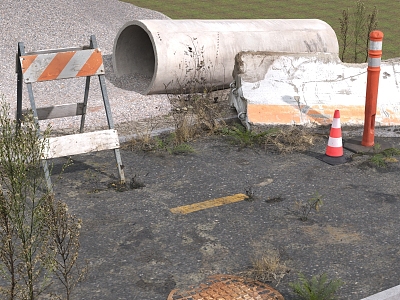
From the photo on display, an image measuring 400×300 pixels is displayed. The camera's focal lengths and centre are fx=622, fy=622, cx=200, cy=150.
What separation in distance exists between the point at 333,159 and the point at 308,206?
1387mm

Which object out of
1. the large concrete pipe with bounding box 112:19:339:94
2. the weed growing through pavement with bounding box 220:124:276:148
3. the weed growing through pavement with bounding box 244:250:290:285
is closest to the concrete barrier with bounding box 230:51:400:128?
the weed growing through pavement with bounding box 220:124:276:148

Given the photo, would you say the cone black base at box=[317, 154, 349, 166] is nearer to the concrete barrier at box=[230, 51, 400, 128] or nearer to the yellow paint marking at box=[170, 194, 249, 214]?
the concrete barrier at box=[230, 51, 400, 128]

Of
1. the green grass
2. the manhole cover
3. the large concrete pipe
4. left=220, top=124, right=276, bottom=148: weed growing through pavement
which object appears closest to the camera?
the manhole cover

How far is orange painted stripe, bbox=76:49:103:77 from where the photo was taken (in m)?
6.46

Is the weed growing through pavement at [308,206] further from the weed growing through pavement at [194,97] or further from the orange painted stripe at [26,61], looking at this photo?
the orange painted stripe at [26,61]

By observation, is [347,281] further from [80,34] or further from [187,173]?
[80,34]

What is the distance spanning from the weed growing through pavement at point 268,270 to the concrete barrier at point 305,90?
10.7 ft

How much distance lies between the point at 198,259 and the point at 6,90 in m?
5.91

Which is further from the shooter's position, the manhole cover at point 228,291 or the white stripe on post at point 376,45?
the white stripe on post at point 376,45

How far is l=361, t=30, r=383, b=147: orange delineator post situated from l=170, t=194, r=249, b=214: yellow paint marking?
216 centimetres

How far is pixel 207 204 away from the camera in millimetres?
6199

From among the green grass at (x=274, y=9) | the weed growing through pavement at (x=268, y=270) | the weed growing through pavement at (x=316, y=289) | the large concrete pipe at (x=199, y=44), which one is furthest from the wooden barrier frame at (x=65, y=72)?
the green grass at (x=274, y=9)

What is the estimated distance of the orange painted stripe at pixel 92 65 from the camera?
21.2ft

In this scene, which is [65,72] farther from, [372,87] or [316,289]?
[372,87]
